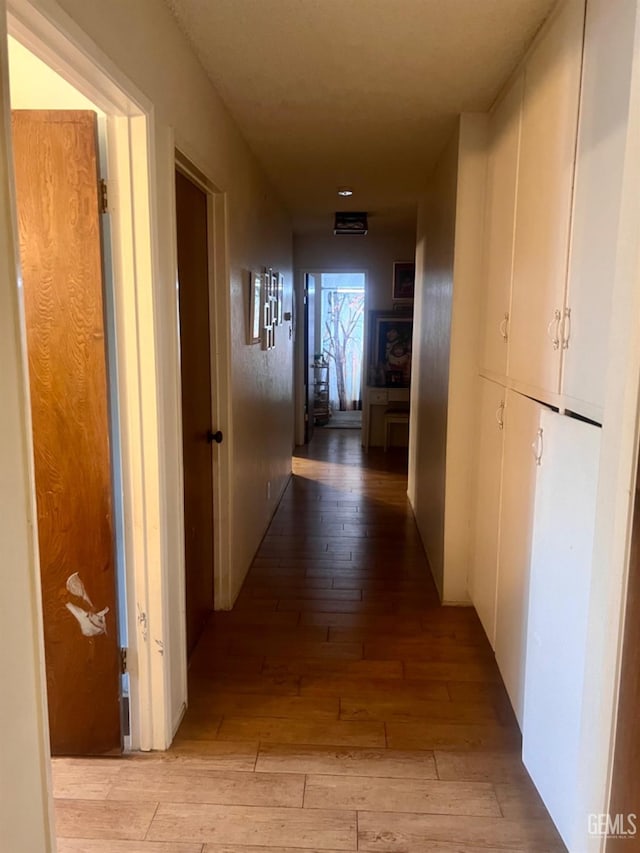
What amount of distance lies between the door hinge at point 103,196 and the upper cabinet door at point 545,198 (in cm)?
131

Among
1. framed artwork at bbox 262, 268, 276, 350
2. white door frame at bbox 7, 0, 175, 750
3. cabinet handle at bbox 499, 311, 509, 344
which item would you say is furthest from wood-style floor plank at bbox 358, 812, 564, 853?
framed artwork at bbox 262, 268, 276, 350

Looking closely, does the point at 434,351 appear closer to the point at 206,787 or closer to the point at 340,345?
the point at 206,787

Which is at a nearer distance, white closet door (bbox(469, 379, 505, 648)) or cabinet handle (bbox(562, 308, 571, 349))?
cabinet handle (bbox(562, 308, 571, 349))

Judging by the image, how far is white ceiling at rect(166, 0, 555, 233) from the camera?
1946 millimetres

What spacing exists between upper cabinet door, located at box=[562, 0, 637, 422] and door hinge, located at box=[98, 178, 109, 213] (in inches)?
51.7

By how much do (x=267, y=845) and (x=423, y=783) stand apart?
519mm

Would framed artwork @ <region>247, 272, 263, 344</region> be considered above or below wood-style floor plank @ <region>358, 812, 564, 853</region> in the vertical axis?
above

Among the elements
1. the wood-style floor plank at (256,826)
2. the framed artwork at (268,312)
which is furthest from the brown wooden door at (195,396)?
the framed artwork at (268,312)

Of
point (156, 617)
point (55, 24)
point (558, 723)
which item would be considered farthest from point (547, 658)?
point (55, 24)

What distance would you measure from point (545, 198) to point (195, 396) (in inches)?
60.5

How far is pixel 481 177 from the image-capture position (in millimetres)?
2887

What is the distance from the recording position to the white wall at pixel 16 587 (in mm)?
1088

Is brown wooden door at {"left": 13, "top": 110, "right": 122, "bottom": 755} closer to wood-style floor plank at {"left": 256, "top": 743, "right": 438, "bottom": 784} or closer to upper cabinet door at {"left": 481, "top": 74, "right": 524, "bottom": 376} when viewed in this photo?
wood-style floor plank at {"left": 256, "top": 743, "right": 438, "bottom": 784}

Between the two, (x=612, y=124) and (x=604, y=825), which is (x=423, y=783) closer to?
(x=604, y=825)
